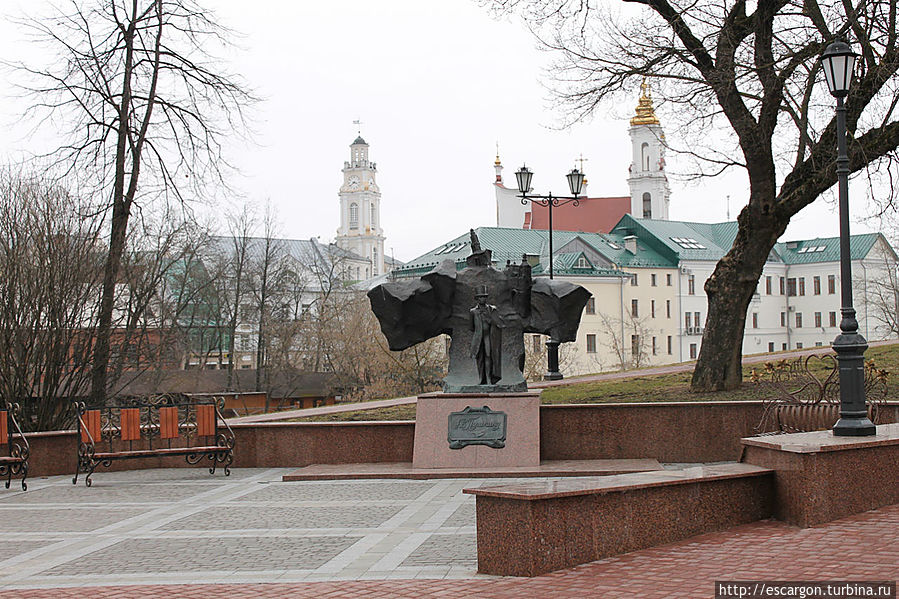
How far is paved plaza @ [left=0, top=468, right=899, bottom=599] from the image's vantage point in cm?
692

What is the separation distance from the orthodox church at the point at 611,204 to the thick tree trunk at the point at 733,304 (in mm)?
76005

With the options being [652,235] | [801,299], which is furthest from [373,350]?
[801,299]

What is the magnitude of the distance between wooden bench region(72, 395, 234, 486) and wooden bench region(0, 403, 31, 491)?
75 centimetres

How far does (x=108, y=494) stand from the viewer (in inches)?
514

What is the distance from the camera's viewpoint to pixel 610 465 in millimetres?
13805

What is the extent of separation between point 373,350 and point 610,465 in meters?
30.0

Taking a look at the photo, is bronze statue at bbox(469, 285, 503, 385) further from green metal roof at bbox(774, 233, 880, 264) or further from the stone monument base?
green metal roof at bbox(774, 233, 880, 264)

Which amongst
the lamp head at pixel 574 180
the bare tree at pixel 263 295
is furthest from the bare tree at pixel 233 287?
the lamp head at pixel 574 180

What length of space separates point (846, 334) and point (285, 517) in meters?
6.30

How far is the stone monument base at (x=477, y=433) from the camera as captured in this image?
13797 millimetres

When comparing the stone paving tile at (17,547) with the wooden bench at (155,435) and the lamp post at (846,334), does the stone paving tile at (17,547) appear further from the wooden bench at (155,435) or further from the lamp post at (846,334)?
the lamp post at (846,334)

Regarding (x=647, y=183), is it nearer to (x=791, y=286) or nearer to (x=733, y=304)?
(x=791, y=286)

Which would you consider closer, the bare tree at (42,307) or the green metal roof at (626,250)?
the bare tree at (42,307)

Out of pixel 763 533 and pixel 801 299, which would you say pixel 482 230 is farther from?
pixel 763 533
